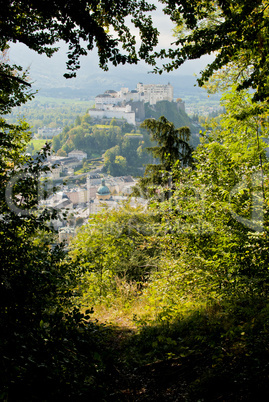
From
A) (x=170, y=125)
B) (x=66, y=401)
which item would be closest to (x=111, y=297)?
(x=66, y=401)

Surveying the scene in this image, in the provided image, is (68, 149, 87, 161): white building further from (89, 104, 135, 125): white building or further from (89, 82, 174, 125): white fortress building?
(89, 104, 135, 125): white building

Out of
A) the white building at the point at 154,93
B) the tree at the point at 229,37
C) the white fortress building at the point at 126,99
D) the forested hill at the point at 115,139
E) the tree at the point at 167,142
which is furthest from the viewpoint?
the white building at the point at 154,93

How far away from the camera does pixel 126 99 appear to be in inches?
4889

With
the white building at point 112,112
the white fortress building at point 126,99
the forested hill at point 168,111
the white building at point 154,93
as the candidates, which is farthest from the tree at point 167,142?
the white building at point 154,93

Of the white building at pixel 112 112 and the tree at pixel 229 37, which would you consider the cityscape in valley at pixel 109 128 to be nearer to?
the white building at pixel 112 112

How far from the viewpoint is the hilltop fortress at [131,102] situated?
4493 inches

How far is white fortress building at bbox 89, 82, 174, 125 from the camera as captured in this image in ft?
381

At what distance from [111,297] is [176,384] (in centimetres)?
323

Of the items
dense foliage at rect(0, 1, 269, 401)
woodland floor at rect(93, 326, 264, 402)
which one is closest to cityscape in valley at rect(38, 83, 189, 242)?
dense foliage at rect(0, 1, 269, 401)

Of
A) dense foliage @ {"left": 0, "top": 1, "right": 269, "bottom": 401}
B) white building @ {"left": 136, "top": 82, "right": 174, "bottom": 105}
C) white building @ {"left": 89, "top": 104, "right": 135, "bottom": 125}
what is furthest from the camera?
white building @ {"left": 136, "top": 82, "right": 174, "bottom": 105}

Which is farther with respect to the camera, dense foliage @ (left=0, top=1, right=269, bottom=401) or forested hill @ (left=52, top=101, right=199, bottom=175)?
forested hill @ (left=52, top=101, right=199, bottom=175)

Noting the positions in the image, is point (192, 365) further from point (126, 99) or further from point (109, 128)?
point (126, 99)

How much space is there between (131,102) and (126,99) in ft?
29.4

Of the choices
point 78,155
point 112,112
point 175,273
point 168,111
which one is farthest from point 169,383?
point 112,112
